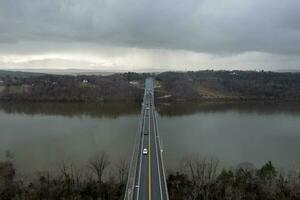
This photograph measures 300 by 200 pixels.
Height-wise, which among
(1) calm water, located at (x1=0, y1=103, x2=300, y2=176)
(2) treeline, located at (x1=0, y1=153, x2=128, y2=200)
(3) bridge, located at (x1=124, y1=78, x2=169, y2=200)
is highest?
(3) bridge, located at (x1=124, y1=78, x2=169, y2=200)

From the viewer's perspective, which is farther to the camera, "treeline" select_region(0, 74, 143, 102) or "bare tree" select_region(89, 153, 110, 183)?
"treeline" select_region(0, 74, 143, 102)

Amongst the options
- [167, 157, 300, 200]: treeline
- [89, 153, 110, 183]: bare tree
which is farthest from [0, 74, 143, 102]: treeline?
[167, 157, 300, 200]: treeline

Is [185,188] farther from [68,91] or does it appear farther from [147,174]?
[68,91]

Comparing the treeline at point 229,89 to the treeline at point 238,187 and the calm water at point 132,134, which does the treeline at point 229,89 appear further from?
the treeline at point 238,187

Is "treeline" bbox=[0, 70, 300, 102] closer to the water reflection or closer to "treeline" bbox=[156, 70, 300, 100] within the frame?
"treeline" bbox=[156, 70, 300, 100]

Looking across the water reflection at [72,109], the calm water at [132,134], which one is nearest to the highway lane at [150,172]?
the calm water at [132,134]

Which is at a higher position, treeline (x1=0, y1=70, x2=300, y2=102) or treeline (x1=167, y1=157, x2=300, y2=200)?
treeline (x1=0, y1=70, x2=300, y2=102)

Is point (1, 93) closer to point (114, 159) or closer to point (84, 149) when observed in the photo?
point (84, 149)

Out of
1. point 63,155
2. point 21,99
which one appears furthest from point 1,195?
point 21,99
